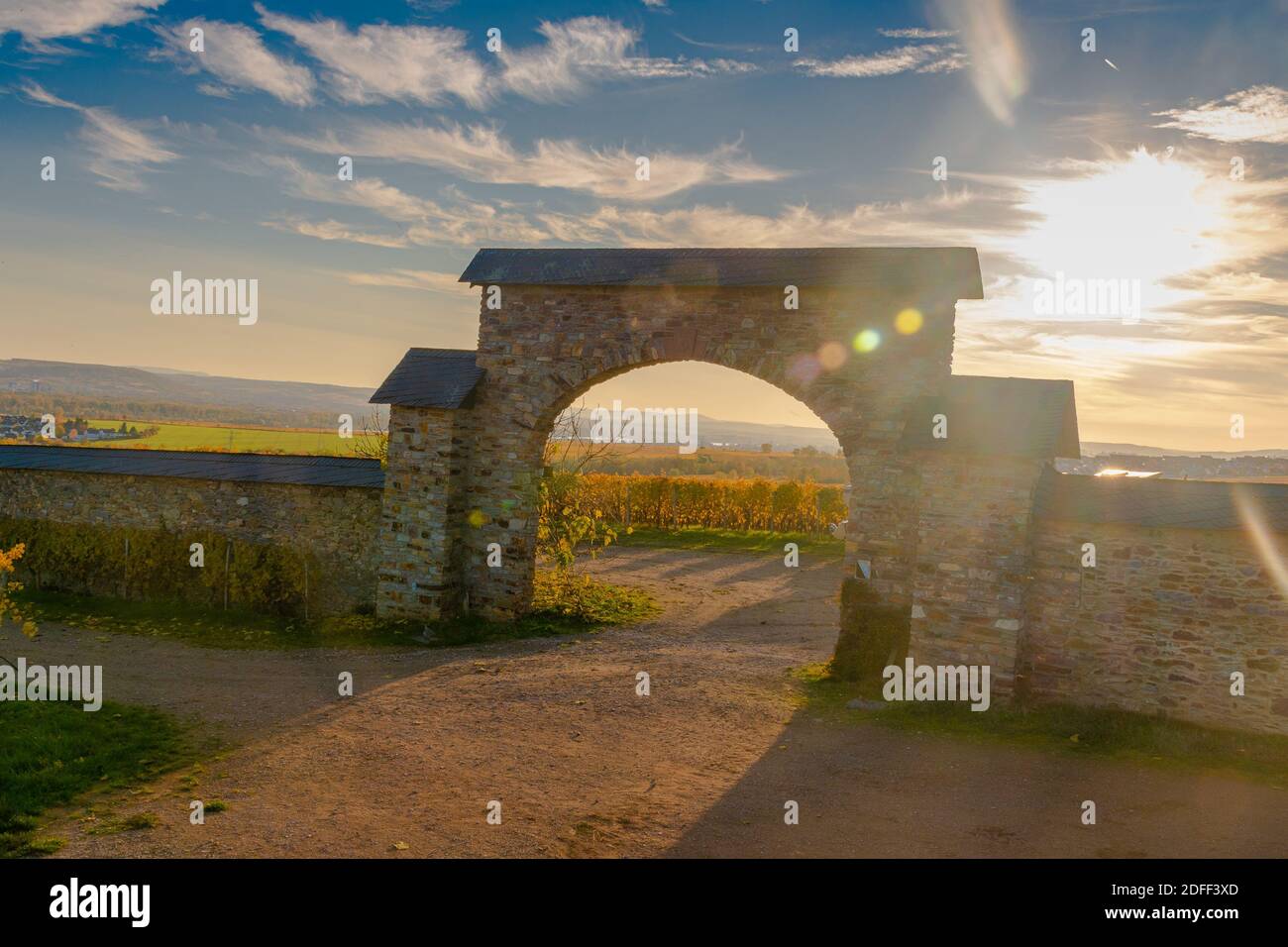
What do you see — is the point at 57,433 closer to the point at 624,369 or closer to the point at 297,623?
the point at 297,623

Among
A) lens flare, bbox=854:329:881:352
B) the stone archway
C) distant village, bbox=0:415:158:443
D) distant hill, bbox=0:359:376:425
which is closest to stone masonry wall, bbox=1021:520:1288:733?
the stone archway

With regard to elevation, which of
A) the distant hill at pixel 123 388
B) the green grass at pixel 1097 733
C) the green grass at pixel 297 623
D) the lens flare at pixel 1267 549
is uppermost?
the distant hill at pixel 123 388

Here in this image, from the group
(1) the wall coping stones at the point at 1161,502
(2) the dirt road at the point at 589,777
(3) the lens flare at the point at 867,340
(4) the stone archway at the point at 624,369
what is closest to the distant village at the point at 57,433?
(4) the stone archway at the point at 624,369

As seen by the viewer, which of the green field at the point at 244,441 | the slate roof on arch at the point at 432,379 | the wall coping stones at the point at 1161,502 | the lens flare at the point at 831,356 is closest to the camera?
the wall coping stones at the point at 1161,502

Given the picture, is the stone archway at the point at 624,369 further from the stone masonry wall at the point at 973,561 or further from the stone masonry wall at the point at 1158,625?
the stone masonry wall at the point at 1158,625

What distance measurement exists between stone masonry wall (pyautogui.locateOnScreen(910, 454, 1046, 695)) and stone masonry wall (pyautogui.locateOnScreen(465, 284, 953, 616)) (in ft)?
3.75

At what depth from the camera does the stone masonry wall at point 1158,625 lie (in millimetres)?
9258

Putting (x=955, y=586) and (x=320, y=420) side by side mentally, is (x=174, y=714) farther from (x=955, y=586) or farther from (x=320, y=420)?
(x=320, y=420)

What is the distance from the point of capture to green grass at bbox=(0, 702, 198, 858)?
22.1 feet

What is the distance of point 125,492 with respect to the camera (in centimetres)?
1664

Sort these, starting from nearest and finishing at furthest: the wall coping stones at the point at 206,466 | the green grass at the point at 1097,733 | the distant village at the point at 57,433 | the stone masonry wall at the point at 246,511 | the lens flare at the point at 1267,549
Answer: the green grass at the point at 1097,733
the lens flare at the point at 1267,549
the stone masonry wall at the point at 246,511
the wall coping stones at the point at 206,466
the distant village at the point at 57,433

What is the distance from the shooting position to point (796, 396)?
41.6 ft

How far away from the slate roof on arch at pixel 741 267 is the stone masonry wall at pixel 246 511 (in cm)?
468

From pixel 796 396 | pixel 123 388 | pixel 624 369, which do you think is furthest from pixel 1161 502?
pixel 123 388
